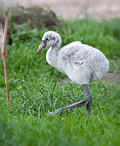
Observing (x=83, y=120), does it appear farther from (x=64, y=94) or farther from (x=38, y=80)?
(x=38, y=80)

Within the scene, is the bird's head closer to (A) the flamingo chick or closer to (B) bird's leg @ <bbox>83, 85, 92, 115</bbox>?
(A) the flamingo chick

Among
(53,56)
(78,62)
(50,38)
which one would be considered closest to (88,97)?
(78,62)

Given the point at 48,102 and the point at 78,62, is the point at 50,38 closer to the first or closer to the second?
the point at 78,62

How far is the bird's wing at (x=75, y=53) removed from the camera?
147 inches

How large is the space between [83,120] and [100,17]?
7.46 meters

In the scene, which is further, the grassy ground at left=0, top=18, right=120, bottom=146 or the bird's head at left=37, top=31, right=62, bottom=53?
the bird's head at left=37, top=31, right=62, bottom=53

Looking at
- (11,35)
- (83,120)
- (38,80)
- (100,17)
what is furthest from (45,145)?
(100,17)

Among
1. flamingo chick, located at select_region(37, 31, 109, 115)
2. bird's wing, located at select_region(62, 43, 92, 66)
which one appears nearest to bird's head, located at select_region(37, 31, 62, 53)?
flamingo chick, located at select_region(37, 31, 109, 115)

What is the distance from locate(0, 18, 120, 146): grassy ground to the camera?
115 inches

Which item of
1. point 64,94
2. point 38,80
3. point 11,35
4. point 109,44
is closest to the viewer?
point 64,94

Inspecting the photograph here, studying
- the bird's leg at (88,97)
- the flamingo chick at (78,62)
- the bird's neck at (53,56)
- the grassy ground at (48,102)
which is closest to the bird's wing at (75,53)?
the flamingo chick at (78,62)

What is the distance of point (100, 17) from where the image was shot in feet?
34.7

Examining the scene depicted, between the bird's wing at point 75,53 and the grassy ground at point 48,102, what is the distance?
1.96 feet

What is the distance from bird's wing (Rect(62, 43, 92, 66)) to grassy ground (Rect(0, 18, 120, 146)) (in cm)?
60
